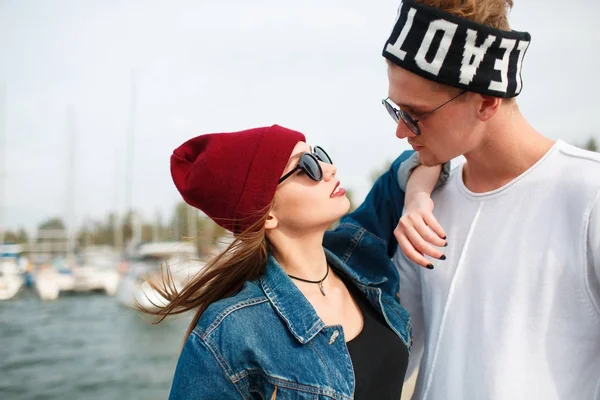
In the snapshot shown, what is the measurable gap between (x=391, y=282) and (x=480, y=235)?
51 centimetres

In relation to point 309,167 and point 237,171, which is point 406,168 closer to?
point 309,167

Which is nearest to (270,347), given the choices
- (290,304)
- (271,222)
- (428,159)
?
(290,304)

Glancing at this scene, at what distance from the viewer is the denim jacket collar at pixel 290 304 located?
8.00 feet

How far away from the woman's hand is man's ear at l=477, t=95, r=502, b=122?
0.45 metres

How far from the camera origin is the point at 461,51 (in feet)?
7.70

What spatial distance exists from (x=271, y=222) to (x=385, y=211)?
0.69 metres

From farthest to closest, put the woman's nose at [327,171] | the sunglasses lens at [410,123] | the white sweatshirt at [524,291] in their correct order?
the woman's nose at [327,171] < the sunglasses lens at [410,123] < the white sweatshirt at [524,291]

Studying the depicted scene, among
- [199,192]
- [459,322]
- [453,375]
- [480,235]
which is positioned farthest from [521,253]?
[199,192]

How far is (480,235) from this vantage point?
262 cm

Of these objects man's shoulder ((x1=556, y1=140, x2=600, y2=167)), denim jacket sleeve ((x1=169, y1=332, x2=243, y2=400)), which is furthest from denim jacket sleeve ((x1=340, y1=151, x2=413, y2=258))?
denim jacket sleeve ((x1=169, y1=332, x2=243, y2=400))

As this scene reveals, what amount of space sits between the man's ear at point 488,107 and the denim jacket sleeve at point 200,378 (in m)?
1.40

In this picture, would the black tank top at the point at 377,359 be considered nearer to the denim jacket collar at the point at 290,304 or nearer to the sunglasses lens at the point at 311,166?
the denim jacket collar at the point at 290,304

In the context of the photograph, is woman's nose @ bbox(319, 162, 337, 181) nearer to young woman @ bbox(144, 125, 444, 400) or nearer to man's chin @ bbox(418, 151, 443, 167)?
young woman @ bbox(144, 125, 444, 400)

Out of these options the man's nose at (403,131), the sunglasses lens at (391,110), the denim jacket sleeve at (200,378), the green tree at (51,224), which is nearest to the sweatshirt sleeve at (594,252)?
the man's nose at (403,131)
